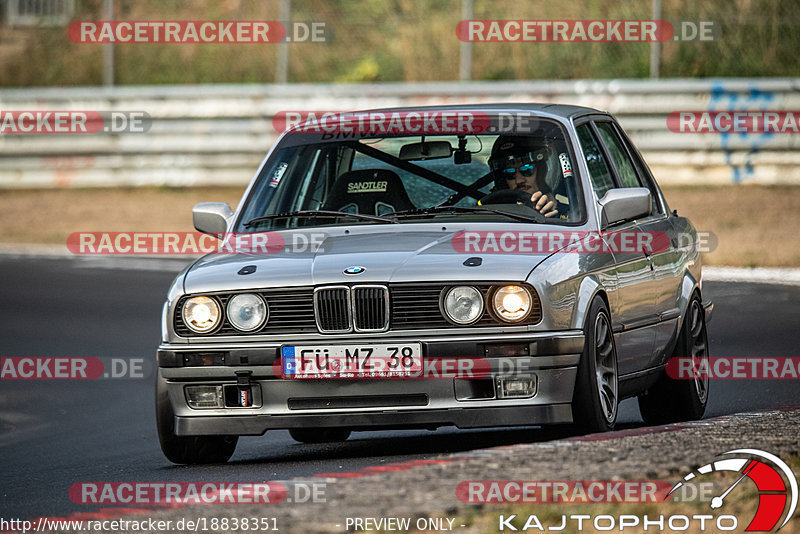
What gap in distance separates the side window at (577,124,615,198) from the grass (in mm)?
8225

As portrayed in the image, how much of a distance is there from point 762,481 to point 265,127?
1748 cm

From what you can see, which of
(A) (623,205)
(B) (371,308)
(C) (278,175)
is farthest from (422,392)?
(C) (278,175)

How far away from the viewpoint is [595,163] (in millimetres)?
8625

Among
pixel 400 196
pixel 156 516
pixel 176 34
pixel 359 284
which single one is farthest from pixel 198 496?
pixel 176 34

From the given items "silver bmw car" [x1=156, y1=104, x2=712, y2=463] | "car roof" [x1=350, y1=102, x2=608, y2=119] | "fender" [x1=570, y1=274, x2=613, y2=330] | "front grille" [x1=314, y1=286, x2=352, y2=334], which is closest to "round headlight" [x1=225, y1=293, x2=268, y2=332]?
"silver bmw car" [x1=156, y1=104, x2=712, y2=463]

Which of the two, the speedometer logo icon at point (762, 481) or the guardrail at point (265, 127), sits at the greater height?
the guardrail at point (265, 127)

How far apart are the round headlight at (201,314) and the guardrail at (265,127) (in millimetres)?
13789

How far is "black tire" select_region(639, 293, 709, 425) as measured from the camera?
8.79 m

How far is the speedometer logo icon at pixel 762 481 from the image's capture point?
5.30m

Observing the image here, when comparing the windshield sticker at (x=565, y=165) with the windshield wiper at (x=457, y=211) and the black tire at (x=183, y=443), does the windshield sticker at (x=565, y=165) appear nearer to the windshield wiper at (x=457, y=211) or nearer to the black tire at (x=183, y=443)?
the windshield wiper at (x=457, y=211)

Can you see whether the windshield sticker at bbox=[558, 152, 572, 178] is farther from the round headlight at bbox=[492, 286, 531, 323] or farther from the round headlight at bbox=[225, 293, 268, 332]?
the round headlight at bbox=[225, 293, 268, 332]

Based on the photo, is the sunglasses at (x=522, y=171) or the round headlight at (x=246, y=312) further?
the sunglasses at (x=522, y=171)

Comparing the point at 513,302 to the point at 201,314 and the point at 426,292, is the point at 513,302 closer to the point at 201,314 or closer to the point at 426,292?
the point at 426,292

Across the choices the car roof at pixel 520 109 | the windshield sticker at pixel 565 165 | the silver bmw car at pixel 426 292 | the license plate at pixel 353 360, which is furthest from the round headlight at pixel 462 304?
the car roof at pixel 520 109
